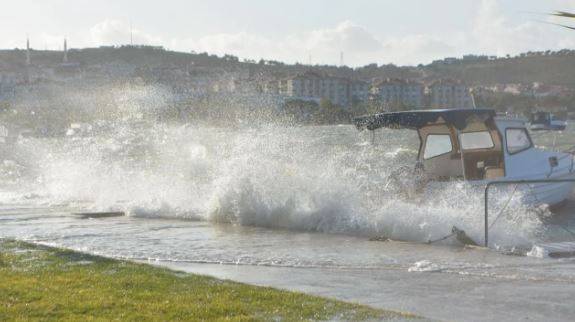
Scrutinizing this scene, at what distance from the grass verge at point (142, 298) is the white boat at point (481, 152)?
1026 cm

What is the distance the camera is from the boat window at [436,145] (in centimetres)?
2225

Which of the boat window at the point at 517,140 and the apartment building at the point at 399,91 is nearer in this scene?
the boat window at the point at 517,140

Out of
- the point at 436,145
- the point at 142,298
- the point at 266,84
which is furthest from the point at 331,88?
the point at 142,298

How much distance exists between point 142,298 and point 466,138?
45.4 feet

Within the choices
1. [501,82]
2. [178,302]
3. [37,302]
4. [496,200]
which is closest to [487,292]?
[178,302]

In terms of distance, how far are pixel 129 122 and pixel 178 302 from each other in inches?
5054

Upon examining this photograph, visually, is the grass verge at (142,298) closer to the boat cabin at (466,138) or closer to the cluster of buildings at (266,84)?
the boat cabin at (466,138)

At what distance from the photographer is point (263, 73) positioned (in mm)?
168250

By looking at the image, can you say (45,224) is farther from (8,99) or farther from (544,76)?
(8,99)

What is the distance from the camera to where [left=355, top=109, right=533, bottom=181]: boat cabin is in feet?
67.1

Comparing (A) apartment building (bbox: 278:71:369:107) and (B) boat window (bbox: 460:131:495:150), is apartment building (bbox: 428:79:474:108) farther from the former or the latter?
(B) boat window (bbox: 460:131:495:150)

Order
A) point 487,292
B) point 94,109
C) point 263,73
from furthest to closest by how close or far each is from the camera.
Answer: point 263,73
point 94,109
point 487,292

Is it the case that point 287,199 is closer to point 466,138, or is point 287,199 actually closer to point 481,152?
point 466,138

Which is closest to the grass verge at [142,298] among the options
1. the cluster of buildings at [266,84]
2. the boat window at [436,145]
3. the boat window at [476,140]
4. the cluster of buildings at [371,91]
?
the boat window at [476,140]
